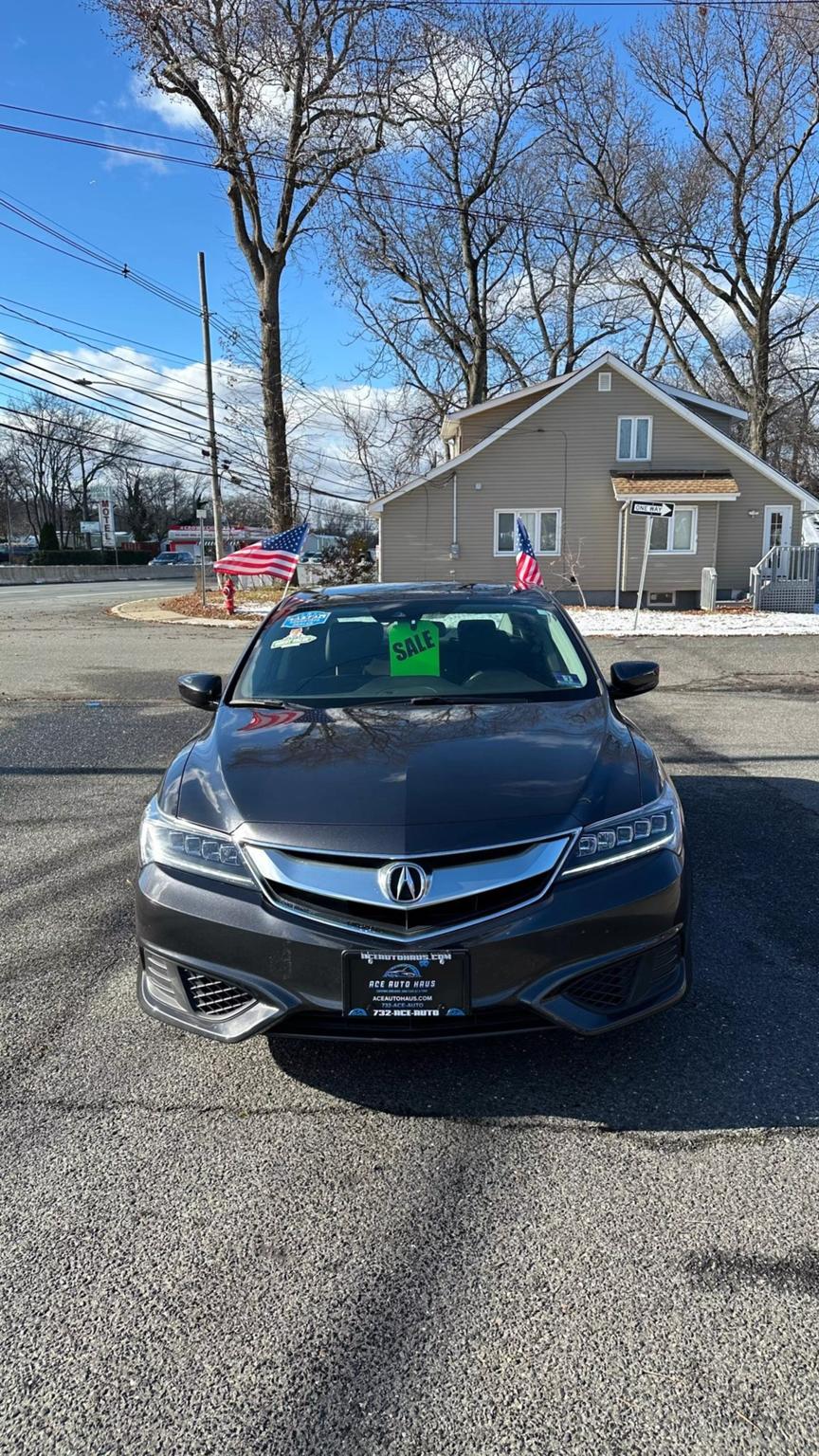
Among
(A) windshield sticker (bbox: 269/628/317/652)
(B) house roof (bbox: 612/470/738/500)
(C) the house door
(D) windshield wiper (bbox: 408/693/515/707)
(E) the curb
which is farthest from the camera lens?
(C) the house door

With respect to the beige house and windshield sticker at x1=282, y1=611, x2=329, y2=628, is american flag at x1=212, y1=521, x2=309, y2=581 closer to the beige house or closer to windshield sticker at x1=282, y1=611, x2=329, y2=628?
the beige house

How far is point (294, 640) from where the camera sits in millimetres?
4445

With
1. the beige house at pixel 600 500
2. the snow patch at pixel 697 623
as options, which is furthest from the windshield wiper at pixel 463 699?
the beige house at pixel 600 500

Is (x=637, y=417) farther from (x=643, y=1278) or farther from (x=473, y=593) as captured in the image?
(x=643, y=1278)

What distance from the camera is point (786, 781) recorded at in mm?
6605

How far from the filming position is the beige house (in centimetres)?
2503

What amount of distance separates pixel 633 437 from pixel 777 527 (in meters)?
5.07

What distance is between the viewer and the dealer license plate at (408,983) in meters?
2.45

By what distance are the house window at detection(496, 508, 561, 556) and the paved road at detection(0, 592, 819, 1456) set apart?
76.1 ft

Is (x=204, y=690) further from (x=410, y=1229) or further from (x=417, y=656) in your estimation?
(x=410, y=1229)

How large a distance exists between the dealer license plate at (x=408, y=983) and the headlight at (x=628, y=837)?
44 cm

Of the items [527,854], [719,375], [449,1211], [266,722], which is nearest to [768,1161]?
[449,1211]

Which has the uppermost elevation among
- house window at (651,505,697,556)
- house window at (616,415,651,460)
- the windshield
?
house window at (616,415,651,460)

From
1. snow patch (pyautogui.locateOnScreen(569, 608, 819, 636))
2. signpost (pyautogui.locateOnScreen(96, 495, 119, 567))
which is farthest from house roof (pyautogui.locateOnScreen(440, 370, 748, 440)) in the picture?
signpost (pyautogui.locateOnScreen(96, 495, 119, 567))
